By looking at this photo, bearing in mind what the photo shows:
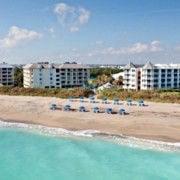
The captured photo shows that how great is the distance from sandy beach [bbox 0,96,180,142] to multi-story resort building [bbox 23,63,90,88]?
34.8 metres

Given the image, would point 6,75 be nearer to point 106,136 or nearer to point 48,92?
point 48,92

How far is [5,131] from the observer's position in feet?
133

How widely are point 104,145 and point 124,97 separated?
25439mm

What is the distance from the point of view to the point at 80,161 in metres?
30.1

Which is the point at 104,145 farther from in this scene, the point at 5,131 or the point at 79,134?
the point at 5,131

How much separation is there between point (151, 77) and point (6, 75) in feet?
135

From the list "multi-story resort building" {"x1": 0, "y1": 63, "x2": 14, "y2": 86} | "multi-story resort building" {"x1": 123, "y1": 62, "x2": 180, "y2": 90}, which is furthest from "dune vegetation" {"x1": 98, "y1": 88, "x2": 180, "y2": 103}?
"multi-story resort building" {"x1": 0, "y1": 63, "x2": 14, "y2": 86}

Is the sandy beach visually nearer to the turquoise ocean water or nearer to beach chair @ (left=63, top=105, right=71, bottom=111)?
beach chair @ (left=63, top=105, right=71, bottom=111)

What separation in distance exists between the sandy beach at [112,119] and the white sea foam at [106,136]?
1.03m

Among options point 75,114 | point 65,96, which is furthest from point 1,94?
point 75,114

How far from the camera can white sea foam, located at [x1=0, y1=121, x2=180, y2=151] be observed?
31.8m

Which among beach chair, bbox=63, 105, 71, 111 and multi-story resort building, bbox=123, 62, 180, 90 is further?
multi-story resort building, bbox=123, 62, 180, 90

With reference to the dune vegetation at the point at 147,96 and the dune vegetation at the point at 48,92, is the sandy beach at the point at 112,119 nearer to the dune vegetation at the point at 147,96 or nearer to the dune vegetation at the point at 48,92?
the dune vegetation at the point at 147,96

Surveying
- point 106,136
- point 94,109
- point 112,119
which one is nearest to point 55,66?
point 94,109
